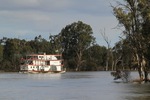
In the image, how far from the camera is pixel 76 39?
184m

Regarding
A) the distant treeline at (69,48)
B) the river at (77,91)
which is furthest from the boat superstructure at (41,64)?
the river at (77,91)

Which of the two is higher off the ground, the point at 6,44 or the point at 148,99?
the point at 6,44

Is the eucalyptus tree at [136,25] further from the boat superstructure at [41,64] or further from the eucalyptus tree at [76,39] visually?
the eucalyptus tree at [76,39]

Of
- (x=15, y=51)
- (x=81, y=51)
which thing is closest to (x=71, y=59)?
(x=81, y=51)

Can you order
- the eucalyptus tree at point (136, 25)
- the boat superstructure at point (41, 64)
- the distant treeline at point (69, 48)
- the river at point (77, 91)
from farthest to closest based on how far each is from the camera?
the distant treeline at point (69, 48), the boat superstructure at point (41, 64), the eucalyptus tree at point (136, 25), the river at point (77, 91)

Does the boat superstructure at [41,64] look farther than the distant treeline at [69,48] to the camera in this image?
No

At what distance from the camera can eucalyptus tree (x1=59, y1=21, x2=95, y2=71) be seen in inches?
7151

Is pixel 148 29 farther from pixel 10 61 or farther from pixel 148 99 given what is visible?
pixel 10 61

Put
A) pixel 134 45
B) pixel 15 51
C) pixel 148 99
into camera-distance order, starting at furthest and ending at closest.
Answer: pixel 15 51 < pixel 134 45 < pixel 148 99

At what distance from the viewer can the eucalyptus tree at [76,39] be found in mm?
181625

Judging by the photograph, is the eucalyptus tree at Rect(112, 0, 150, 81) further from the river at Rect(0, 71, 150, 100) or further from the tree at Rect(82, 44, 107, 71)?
the tree at Rect(82, 44, 107, 71)

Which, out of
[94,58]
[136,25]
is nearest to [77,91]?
[136,25]

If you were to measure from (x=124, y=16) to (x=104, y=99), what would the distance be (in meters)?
24.4

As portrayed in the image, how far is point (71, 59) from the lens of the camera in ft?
592
